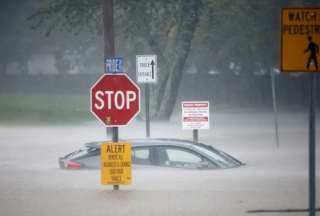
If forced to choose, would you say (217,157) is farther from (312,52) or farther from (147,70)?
(312,52)

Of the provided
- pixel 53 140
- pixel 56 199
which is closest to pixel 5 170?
pixel 56 199

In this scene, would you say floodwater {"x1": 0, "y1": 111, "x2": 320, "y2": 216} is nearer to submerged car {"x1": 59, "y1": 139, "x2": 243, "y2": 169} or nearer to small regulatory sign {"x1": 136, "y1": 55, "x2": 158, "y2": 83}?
submerged car {"x1": 59, "y1": 139, "x2": 243, "y2": 169}

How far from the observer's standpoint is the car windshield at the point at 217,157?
1760 centimetres

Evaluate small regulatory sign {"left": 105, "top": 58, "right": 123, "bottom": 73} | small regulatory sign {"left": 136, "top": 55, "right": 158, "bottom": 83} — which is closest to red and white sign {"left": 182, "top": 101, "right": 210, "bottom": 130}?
small regulatory sign {"left": 136, "top": 55, "right": 158, "bottom": 83}

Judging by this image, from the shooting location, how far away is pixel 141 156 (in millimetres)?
17281

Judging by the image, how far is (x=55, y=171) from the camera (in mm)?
18531

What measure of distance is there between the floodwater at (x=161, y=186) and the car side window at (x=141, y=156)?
0.27 meters

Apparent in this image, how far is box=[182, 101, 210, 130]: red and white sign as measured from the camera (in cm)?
2102

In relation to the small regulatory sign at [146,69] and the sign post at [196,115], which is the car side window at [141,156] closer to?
the sign post at [196,115]

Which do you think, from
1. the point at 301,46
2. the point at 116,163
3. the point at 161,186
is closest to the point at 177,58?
the point at 161,186

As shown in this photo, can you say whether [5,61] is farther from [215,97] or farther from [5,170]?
[5,170]

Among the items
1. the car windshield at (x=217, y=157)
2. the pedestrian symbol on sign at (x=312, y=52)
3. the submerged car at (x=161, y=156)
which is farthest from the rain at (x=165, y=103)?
the car windshield at (x=217, y=157)

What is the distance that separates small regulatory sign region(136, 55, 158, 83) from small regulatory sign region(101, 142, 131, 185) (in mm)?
7559

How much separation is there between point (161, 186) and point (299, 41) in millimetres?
6209
